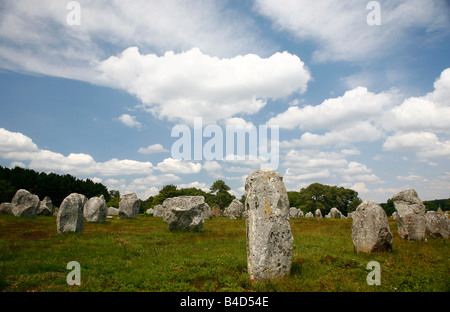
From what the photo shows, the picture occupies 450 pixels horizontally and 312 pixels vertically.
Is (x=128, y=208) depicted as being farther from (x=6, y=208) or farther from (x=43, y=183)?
(x=43, y=183)

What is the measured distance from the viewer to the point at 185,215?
72.9 feet

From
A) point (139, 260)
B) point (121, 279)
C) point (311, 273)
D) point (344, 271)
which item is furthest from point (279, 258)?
point (139, 260)

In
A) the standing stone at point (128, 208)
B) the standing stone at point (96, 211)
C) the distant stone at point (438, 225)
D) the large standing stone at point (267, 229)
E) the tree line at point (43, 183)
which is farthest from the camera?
the tree line at point (43, 183)

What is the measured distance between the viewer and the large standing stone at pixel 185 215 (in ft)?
72.4

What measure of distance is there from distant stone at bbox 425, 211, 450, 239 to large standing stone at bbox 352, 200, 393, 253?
1023 cm

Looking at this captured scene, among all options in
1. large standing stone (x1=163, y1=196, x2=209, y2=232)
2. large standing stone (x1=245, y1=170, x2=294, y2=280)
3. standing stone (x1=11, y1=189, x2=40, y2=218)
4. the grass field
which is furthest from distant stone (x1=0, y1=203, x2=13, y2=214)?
large standing stone (x1=245, y1=170, x2=294, y2=280)

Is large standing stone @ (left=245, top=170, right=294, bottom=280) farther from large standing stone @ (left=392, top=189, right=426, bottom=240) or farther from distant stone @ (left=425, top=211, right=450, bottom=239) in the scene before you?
distant stone @ (left=425, top=211, right=450, bottom=239)

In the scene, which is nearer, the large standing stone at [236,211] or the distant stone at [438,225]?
the distant stone at [438,225]

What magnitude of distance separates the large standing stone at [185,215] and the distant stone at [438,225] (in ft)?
57.6

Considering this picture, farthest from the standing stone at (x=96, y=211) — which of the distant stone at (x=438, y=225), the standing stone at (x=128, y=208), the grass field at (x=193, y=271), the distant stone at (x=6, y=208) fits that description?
the distant stone at (x=438, y=225)

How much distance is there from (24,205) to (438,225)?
137 ft

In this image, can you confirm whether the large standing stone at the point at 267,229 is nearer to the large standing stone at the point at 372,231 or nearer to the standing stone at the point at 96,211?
the large standing stone at the point at 372,231
